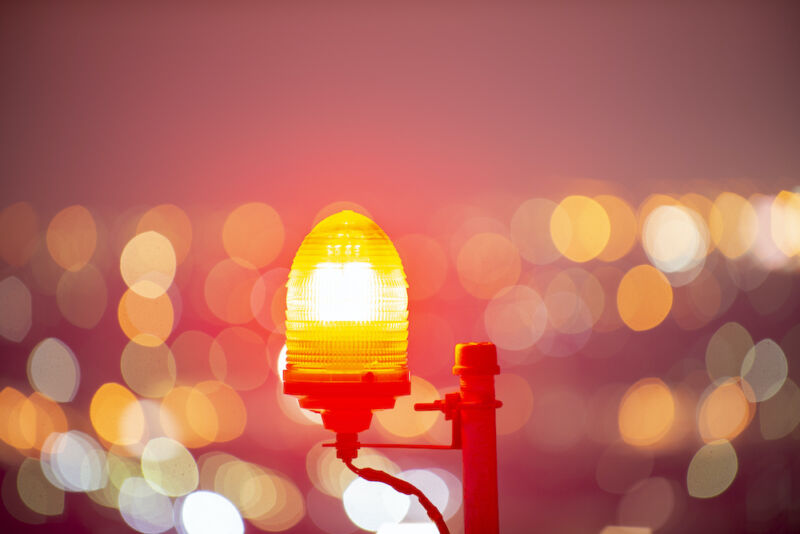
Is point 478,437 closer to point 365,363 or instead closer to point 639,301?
→ point 365,363

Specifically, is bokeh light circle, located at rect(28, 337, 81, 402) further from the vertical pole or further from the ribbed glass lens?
the vertical pole

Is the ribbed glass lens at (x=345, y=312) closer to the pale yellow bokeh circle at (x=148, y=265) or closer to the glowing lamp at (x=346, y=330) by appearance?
the glowing lamp at (x=346, y=330)

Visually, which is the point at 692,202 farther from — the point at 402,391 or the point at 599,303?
the point at 402,391

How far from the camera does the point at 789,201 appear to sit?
2.28m

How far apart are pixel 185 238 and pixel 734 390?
2042mm

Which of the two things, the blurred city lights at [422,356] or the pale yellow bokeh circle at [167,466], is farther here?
the pale yellow bokeh circle at [167,466]

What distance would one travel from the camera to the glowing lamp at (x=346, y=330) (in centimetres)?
91

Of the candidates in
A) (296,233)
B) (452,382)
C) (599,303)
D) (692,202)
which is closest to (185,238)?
(296,233)

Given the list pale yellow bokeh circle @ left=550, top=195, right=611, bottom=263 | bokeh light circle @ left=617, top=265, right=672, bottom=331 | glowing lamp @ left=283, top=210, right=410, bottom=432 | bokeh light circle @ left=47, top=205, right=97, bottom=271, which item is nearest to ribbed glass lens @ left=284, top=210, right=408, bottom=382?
glowing lamp @ left=283, top=210, right=410, bottom=432

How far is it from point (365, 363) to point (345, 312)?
65mm

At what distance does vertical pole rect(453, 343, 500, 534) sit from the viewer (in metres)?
0.89

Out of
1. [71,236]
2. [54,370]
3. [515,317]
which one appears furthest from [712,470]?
[54,370]

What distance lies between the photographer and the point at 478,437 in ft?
2.95

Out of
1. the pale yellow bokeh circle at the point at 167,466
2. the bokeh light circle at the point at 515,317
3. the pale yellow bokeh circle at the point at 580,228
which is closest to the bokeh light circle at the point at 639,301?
the pale yellow bokeh circle at the point at 580,228
